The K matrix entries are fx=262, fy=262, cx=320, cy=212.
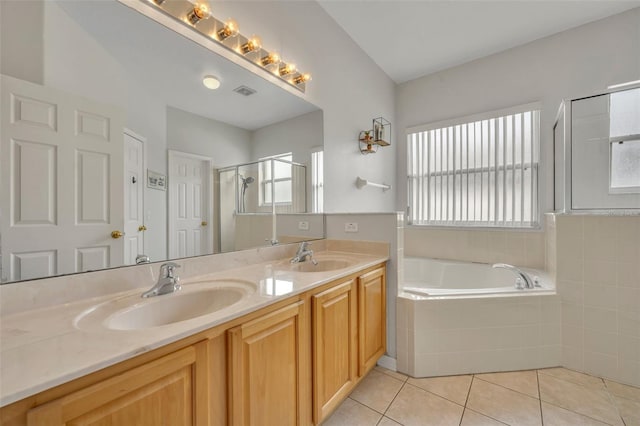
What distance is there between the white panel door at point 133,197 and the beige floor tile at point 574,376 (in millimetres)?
2650

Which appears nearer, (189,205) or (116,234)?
(116,234)

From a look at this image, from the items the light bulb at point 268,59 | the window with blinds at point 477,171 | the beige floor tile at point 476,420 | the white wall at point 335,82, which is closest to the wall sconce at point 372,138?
the white wall at point 335,82

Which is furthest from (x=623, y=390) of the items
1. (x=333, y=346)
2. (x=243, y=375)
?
(x=243, y=375)

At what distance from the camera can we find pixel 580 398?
5.18 ft

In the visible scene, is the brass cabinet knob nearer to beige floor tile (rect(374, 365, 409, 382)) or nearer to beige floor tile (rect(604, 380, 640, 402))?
beige floor tile (rect(374, 365, 409, 382))

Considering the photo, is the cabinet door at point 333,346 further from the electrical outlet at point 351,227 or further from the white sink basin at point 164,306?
the electrical outlet at point 351,227

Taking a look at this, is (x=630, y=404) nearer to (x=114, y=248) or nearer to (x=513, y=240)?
(x=513, y=240)

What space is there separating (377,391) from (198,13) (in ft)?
7.82

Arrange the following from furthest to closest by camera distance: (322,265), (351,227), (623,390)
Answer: (351,227) < (322,265) < (623,390)

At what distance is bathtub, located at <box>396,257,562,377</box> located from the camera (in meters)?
1.81

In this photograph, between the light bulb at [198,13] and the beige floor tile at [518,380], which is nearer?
the light bulb at [198,13]

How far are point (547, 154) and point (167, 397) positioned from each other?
11.2 ft

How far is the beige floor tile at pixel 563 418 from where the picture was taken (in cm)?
140

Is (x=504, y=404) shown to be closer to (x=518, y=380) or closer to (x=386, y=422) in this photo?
(x=518, y=380)
